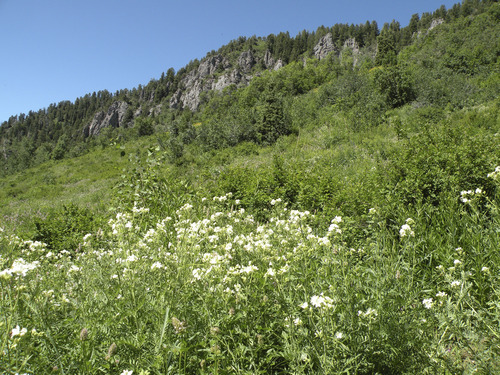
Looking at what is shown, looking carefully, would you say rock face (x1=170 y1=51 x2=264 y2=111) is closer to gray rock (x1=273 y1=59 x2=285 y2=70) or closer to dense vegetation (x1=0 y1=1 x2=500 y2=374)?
gray rock (x1=273 y1=59 x2=285 y2=70)

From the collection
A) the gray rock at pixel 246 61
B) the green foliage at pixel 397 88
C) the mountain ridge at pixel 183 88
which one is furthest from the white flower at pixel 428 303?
the gray rock at pixel 246 61

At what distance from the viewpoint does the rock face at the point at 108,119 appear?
370 ft

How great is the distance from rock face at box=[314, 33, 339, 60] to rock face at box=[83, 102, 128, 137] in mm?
76349

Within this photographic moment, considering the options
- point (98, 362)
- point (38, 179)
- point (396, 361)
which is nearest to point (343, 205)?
point (396, 361)

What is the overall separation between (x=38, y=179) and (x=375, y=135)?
101 ft

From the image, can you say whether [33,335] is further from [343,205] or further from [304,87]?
[304,87]

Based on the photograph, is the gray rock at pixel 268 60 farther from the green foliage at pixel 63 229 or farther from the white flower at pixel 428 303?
the white flower at pixel 428 303

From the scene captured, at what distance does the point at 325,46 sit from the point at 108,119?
3371 inches

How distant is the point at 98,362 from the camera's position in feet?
5.23

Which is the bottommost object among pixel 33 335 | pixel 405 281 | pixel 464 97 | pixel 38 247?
pixel 405 281

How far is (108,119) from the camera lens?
4473 inches

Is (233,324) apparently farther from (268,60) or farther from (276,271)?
(268,60)

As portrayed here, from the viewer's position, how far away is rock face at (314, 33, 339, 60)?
86.1m

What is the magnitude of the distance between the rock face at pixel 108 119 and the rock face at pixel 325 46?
76349 mm
